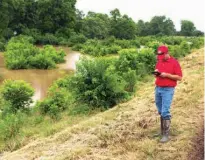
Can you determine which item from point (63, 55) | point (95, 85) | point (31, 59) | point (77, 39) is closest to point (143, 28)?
point (77, 39)

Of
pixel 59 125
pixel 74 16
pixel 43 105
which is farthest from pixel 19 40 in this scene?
pixel 59 125

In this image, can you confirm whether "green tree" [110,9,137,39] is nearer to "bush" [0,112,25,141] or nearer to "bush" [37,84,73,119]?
"bush" [37,84,73,119]

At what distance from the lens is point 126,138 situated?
259 inches

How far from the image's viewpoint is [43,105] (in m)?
11.2

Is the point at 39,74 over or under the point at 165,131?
under

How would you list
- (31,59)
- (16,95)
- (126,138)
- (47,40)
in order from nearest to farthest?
(126,138), (16,95), (31,59), (47,40)

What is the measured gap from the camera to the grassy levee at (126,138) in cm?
591

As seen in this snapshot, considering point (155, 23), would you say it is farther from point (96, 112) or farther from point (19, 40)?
point (96, 112)

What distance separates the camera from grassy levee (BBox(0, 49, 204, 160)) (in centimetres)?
591

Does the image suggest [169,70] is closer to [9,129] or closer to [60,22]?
[9,129]

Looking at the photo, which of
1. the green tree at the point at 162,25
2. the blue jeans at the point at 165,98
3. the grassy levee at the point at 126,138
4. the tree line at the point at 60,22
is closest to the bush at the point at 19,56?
the tree line at the point at 60,22

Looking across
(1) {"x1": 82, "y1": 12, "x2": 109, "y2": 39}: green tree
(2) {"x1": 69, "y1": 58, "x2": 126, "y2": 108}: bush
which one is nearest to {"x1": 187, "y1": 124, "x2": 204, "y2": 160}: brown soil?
(2) {"x1": 69, "y1": 58, "x2": 126, "y2": 108}: bush

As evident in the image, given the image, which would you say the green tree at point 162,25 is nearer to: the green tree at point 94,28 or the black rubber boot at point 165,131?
the green tree at point 94,28

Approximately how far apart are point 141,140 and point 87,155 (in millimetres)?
968
